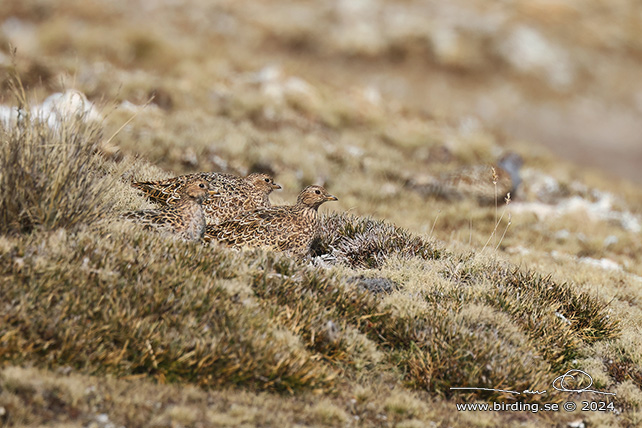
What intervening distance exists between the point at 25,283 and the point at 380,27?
3096 cm

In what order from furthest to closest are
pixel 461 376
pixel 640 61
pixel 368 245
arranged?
pixel 640 61 < pixel 368 245 < pixel 461 376

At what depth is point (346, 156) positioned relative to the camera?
58.1ft

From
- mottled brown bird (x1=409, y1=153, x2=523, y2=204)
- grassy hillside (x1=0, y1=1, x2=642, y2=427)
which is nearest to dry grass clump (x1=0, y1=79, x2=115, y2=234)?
grassy hillside (x1=0, y1=1, x2=642, y2=427)

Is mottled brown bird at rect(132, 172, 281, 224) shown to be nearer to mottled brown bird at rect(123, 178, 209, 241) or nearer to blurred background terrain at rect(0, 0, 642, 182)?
mottled brown bird at rect(123, 178, 209, 241)

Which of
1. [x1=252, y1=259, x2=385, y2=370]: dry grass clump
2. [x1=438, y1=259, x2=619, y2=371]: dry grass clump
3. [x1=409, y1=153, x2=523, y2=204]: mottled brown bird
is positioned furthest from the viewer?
[x1=409, y1=153, x2=523, y2=204]: mottled brown bird

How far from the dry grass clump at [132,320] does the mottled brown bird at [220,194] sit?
218 centimetres

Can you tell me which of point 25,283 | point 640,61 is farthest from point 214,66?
point 640,61

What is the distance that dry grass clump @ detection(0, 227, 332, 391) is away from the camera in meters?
4.96

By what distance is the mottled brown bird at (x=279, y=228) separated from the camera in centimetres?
716

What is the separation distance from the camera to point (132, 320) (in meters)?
5.18

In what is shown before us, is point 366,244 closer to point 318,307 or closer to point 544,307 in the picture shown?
point 318,307

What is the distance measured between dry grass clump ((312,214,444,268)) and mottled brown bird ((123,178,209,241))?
1671 millimetres

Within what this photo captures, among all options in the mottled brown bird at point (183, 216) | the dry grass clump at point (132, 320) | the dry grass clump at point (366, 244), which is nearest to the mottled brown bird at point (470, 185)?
the dry grass clump at point (366, 244)

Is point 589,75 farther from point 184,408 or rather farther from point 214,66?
point 184,408
